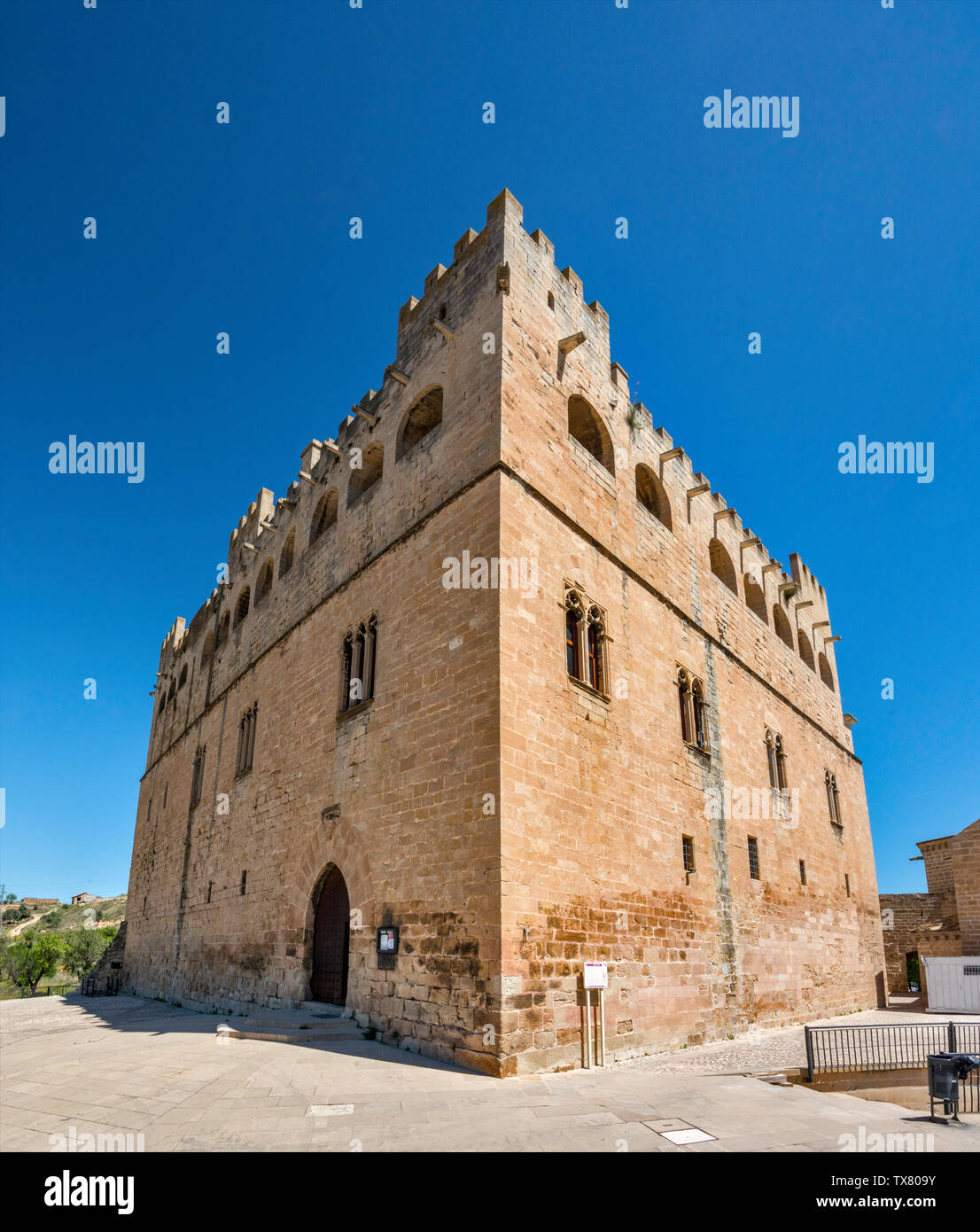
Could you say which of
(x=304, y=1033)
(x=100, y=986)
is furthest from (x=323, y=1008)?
(x=100, y=986)

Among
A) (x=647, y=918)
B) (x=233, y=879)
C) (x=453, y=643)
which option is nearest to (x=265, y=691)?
(x=233, y=879)

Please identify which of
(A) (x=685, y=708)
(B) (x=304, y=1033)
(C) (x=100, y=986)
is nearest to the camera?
(B) (x=304, y=1033)

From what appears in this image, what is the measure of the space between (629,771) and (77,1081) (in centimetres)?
695

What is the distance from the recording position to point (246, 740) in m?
15.3

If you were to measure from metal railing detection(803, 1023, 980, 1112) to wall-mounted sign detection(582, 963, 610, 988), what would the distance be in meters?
2.21

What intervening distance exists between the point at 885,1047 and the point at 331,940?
23.3ft

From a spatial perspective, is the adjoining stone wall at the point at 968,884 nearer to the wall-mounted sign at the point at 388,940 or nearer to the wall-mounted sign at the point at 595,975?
the wall-mounted sign at the point at 595,975

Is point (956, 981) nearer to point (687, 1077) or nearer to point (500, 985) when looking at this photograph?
point (687, 1077)

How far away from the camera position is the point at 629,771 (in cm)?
1019

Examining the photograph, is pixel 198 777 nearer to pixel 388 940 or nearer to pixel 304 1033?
pixel 304 1033

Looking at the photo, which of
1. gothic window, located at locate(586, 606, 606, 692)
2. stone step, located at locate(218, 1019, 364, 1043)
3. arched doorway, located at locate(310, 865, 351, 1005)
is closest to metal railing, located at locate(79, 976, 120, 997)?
arched doorway, located at locate(310, 865, 351, 1005)

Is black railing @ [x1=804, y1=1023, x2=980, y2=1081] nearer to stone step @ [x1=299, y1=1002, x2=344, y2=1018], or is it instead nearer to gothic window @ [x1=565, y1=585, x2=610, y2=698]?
gothic window @ [x1=565, y1=585, x2=610, y2=698]

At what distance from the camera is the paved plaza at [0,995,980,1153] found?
188 inches
